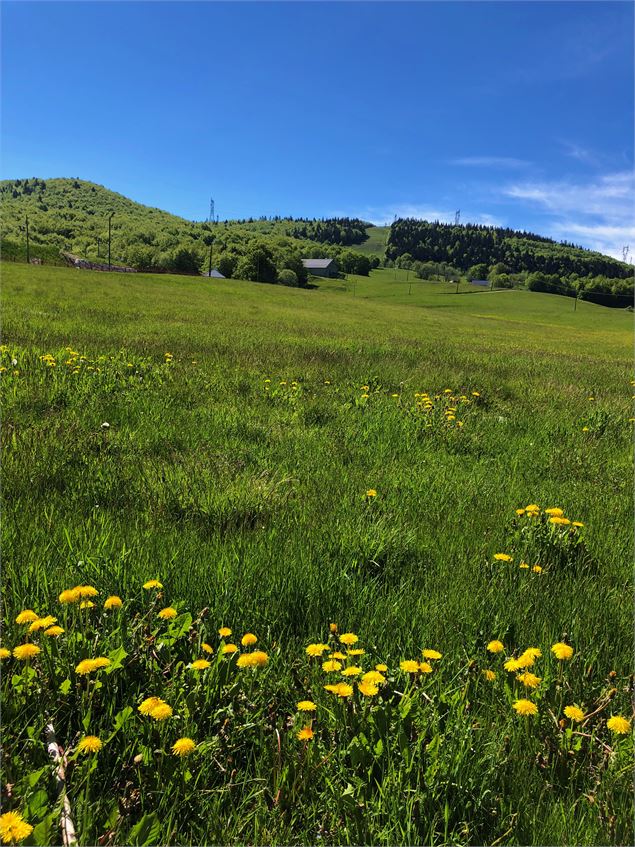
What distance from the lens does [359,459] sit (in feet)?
16.6

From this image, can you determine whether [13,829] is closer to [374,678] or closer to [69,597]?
[69,597]

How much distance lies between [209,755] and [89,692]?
51 centimetres

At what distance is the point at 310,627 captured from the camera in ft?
7.80

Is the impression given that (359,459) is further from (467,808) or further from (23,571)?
(467,808)

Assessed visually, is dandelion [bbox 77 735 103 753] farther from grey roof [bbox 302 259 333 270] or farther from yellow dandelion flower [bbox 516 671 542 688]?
grey roof [bbox 302 259 333 270]

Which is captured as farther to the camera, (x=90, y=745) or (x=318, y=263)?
(x=318, y=263)

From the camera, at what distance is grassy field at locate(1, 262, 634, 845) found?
5.05 feet

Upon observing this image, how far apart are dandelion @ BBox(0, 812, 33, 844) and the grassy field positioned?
7 cm

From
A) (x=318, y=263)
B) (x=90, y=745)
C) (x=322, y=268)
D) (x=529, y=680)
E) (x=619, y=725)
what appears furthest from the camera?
(x=318, y=263)

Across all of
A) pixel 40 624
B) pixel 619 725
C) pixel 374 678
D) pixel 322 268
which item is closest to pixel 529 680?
pixel 619 725

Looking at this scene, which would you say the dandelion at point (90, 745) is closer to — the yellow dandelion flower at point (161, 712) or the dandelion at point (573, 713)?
the yellow dandelion flower at point (161, 712)

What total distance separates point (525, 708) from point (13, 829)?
164 centimetres

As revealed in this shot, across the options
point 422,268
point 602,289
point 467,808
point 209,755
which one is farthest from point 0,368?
point 422,268

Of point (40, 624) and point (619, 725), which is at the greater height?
point (40, 624)
